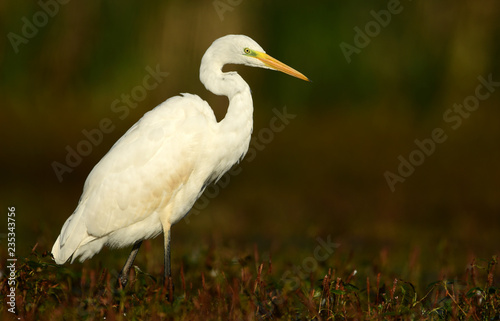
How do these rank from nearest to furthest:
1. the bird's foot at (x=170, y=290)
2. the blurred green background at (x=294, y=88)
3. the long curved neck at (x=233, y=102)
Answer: the bird's foot at (x=170, y=290) → the long curved neck at (x=233, y=102) → the blurred green background at (x=294, y=88)

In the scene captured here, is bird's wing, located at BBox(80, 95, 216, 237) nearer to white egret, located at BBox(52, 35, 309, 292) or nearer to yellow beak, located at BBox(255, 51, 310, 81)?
white egret, located at BBox(52, 35, 309, 292)

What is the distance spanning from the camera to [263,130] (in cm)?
793

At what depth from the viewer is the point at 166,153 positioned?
3.82 m

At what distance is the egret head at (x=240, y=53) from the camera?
3848mm

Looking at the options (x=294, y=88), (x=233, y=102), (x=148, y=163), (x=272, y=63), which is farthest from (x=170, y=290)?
(x=294, y=88)

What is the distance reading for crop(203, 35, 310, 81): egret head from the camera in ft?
12.6

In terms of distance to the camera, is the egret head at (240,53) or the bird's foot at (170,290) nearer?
the bird's foot at (170,290)

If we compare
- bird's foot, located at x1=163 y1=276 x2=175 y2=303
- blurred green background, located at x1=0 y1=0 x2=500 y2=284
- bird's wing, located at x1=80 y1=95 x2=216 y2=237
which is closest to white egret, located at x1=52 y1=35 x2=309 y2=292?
bird's wing, located at x1=80 y1=95 x2=216 y2=237

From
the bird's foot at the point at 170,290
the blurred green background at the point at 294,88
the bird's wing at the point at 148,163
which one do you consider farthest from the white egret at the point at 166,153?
the blurred green background at the point at 294,88

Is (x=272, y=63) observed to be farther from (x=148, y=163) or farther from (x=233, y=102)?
(x=148, y=163)

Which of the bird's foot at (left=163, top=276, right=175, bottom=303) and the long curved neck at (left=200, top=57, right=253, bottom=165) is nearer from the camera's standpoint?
the bird's foot at (left=163, top=276, right=175, bottom=303)

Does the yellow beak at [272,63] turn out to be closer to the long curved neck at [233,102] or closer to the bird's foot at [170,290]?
the long curved neck at [233,102]

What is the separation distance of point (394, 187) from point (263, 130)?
5.00ft

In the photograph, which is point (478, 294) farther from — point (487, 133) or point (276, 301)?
point (487, 133)
